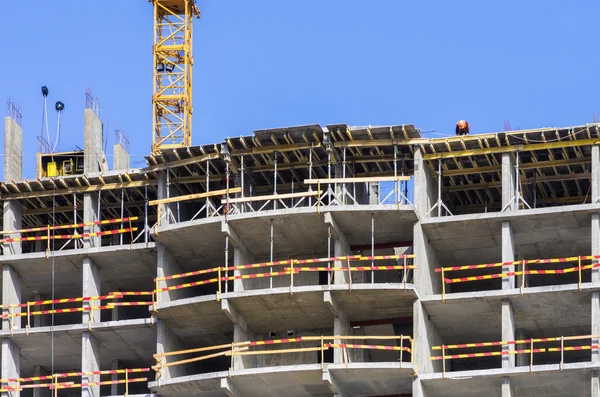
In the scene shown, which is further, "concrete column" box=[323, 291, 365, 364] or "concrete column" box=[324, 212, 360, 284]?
"concrete column" box=[324, 212, 360, 284]

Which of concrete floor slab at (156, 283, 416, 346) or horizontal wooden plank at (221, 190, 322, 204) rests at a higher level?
horizontal wooden plank at (221, 190, 322, 204)

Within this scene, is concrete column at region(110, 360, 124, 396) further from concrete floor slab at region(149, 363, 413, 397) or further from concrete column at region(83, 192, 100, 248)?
concrete floor slab at region(149, 363, 413, 397)

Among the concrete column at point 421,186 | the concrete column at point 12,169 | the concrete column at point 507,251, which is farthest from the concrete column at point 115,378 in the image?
the concrete column at point 507,251

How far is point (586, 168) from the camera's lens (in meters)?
80.4

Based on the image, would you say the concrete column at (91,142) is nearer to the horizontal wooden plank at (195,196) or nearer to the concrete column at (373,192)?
the horizontal wooden plank at (195,196)

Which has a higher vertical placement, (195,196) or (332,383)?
(195,196)

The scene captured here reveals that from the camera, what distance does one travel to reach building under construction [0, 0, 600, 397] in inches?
3056

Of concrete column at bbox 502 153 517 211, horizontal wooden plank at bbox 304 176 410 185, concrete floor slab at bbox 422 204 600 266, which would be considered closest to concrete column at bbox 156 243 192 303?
horizontal wooden plank at bbox 304 176 410 185

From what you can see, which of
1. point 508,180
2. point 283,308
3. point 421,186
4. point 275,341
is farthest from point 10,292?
point 508,180

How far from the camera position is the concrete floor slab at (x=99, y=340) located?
83.2 metres

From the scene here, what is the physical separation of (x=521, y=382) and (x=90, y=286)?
64.0 ft

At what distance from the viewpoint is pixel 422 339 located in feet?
255

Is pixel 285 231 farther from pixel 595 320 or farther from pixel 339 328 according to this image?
pixel 595 320

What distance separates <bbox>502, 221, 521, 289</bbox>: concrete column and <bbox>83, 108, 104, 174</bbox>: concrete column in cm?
1938
